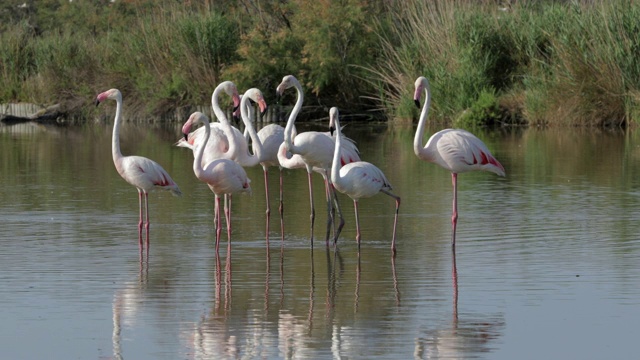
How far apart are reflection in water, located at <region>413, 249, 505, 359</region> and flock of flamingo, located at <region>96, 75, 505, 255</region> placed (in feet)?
7.64

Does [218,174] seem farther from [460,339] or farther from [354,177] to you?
[460,339]

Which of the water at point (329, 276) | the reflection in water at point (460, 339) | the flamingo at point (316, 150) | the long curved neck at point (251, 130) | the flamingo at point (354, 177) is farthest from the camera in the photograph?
the long curved neck at point (251, 130)

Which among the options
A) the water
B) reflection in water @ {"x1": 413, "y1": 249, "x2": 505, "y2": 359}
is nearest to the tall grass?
the water

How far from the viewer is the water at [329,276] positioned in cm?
678

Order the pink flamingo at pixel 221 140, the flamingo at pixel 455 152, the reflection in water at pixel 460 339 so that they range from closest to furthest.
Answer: the reflection in water at pixel 460 339 → the flamingo at pixel 455 152 → the pink flamingo at pixel 221 140

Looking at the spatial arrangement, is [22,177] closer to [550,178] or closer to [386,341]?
[550,178]

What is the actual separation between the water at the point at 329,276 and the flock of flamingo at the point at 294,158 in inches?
19.5

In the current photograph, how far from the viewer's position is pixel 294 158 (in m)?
10.7

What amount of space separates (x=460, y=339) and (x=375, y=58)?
22.9 m

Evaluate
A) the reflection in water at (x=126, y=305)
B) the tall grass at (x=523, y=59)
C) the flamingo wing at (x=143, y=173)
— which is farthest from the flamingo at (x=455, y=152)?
the tall grass at (x=523, y=59)

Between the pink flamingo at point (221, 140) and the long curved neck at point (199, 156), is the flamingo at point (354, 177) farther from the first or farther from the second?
the pink flamingo at point (221, 140)

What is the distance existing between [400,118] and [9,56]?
1172 centimetres

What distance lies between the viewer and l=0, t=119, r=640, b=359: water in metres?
6.78

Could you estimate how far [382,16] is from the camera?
98.1ft
